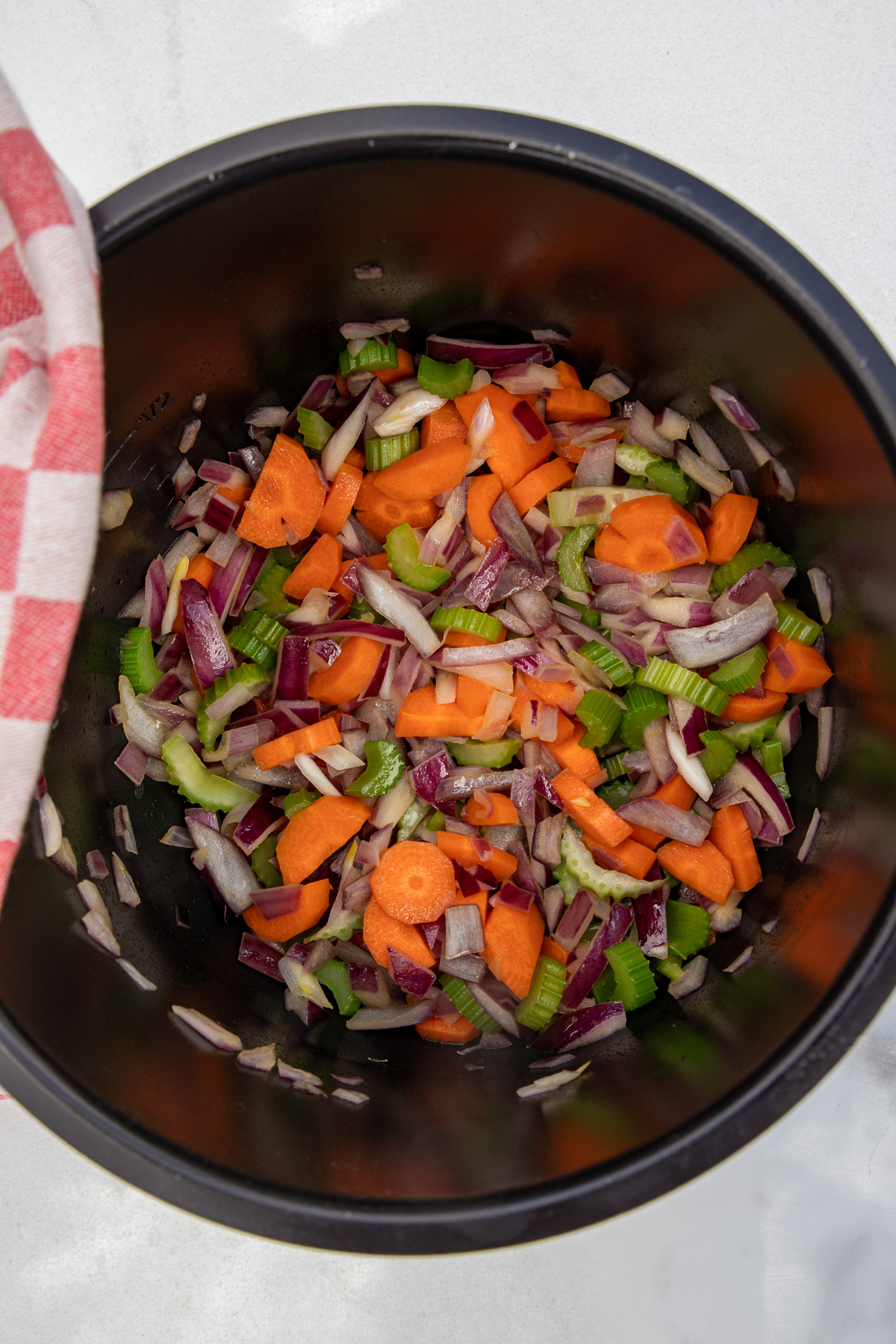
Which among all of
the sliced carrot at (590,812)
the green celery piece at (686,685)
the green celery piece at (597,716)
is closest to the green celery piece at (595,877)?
the sliced carrot at (590,812)

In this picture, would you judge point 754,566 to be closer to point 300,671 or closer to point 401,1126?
point 300,671

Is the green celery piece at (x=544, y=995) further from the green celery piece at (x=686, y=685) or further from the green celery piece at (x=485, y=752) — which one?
the green celery piece at (x=686, y=685)

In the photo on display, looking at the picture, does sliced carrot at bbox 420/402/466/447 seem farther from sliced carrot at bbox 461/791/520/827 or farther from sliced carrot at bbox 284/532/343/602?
sliced carrot at bbox 461/791/520/827

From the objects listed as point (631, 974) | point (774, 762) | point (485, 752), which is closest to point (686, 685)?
point (774, 762)

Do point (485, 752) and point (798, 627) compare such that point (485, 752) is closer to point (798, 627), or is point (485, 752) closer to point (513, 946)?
point (513, 946)

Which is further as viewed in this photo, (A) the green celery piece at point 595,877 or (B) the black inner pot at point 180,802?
(A) the green celery piece at point 595,877

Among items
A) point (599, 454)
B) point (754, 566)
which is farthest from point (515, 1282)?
point (599, 454)
